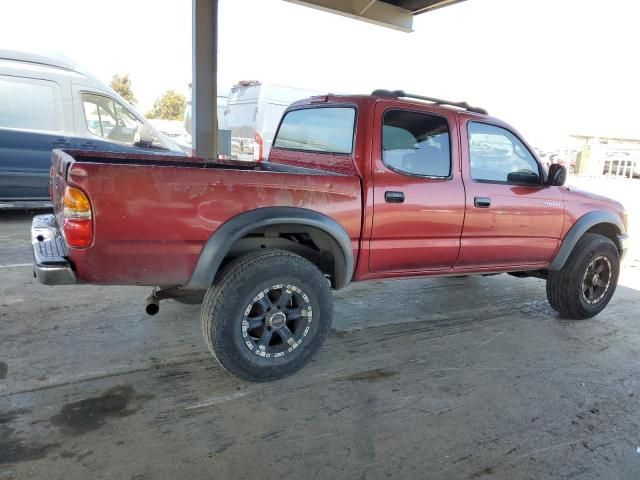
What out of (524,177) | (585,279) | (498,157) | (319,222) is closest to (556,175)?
(524,177)

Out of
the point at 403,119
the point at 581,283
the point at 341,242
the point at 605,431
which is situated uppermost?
the point at 403,119

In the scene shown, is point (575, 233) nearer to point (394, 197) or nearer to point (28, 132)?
point (394, 197)

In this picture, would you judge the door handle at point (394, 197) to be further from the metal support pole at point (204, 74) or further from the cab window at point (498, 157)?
the metal support pole at point (204, 74)

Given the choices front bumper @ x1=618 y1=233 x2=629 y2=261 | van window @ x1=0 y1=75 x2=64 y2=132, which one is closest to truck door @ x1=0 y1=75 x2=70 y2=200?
van window @ x1=0 y1=75 x2=64 y2=132

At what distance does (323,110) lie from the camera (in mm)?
3924

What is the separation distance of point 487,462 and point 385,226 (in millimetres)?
1631

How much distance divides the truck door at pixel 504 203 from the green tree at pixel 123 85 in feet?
147

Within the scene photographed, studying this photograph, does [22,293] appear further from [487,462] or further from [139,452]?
[487,462]

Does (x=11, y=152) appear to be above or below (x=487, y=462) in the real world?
above

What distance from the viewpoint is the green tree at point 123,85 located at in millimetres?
43144

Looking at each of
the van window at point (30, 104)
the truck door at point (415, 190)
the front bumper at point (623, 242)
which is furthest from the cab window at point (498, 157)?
the van window at point (30, 104)

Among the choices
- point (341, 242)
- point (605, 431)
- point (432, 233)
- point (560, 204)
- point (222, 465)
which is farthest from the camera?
point (560, 204)

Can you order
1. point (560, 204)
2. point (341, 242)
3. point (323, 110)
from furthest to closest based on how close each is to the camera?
point (560, 204)
point (323, 110)
point (341, 242)

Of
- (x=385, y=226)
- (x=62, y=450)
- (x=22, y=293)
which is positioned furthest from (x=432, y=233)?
(x=22, y=293)
